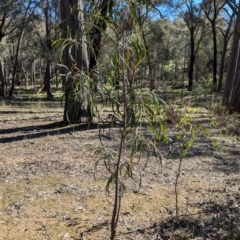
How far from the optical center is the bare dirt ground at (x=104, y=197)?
265 cm

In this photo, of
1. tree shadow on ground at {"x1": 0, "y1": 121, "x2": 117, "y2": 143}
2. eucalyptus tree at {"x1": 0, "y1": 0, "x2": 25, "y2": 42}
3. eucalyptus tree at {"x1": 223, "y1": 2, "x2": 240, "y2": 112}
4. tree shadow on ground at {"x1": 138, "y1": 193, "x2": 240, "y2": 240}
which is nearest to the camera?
tree shadow on ground at {"x1": 138, "y1": 193, "x2": 240, "y2": 240}

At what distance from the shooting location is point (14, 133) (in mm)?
6297

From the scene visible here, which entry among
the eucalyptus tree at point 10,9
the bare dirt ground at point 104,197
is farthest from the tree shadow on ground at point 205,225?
the eucalyptus tree at point 10,9

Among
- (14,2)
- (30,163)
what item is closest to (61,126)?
(30,163)

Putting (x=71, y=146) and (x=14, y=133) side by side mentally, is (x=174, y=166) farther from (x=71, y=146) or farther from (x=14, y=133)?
(x=14, y=133)

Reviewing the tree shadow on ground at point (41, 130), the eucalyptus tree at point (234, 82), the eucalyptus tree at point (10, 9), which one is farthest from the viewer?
the eucalyptus tree at point (10, 9)

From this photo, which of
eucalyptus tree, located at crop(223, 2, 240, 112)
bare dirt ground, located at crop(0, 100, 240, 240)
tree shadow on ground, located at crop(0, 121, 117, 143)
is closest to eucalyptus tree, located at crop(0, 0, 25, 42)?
eucalyptus tree, located at crop(223, 2, 240, 112)

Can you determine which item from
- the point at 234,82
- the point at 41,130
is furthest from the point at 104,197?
the point at 234,82

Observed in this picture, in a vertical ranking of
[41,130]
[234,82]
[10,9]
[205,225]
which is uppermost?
[10,9]

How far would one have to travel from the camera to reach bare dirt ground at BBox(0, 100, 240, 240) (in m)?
2.65

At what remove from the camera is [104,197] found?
10.6ft

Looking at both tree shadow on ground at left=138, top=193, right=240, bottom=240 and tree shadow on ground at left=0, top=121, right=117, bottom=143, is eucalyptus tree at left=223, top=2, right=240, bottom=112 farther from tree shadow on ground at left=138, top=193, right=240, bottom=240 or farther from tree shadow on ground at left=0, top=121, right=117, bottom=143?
tree shadow on ground at left=138, top=193, right=240, bottom=240

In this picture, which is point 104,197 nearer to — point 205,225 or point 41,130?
point 205,225

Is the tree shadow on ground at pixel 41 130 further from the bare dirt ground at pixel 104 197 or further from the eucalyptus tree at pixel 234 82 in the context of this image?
the eucalyptus tree at pixel 234 82
